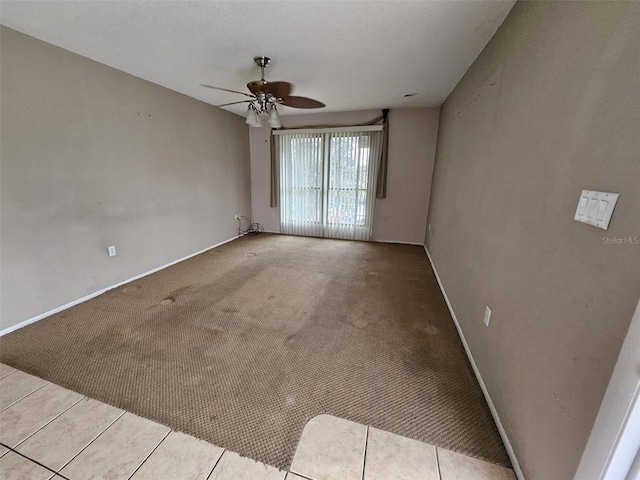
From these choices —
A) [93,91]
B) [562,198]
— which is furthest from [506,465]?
[93,91]

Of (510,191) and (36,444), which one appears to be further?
(510,191)

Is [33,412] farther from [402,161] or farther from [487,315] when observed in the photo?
[402,161]

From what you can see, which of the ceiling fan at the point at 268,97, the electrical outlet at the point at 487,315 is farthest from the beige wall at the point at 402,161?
the electrical outlet at the point at 487,315

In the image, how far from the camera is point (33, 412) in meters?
1.35

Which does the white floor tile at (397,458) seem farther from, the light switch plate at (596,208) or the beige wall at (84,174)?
the beige wall at (84,174)

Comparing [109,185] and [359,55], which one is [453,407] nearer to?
[359,55]

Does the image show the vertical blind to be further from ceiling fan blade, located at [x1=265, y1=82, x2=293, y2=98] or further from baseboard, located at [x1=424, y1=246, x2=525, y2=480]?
baseboard, located at [x1=424, y1=246, x2=525, y2=480]

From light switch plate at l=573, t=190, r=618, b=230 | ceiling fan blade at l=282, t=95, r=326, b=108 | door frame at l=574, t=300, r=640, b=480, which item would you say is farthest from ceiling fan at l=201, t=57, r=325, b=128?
door frame at l=574, t=300, r=640, b=480

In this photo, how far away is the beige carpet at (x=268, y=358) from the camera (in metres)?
1.32

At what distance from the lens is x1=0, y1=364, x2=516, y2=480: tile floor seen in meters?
1.09

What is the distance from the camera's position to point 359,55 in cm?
228

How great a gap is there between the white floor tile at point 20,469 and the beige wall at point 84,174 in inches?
57.7

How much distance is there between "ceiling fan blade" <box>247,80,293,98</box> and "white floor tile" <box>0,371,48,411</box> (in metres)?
2.62

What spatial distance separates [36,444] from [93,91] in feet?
9.40
